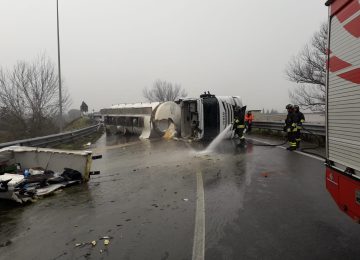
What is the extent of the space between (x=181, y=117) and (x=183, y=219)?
47.6ft

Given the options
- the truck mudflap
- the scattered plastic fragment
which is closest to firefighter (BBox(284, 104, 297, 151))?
the scattered plastic fragment

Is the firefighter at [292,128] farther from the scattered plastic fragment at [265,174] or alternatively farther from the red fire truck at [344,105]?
the red fire truck at [344,105]

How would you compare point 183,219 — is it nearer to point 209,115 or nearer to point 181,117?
point 209,115

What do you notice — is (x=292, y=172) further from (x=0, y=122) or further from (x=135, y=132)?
(x=0, y=122)

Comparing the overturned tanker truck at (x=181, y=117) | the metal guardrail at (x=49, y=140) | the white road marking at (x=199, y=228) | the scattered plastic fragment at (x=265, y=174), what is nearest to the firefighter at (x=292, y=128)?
the overturned tanker truck at (x=181, y=117)

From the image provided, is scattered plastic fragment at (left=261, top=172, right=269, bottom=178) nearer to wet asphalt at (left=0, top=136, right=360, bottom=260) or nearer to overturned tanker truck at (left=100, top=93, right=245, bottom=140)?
wet asphalt at (left=0, top=136, right=360, bottom=260)

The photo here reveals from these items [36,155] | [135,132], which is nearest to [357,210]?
[36,155]

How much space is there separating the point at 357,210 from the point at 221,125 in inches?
558

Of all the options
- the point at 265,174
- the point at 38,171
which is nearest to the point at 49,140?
the point at 38,171

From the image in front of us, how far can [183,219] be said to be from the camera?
5367 mm

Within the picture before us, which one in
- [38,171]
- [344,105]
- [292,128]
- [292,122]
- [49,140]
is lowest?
[38,171]

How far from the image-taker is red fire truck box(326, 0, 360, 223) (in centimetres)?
350

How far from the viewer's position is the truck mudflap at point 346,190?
3.55 meters

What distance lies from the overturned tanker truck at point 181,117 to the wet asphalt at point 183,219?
27.5ft
